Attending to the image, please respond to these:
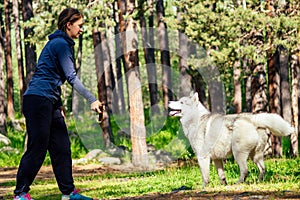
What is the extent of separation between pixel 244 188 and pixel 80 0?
1201cm

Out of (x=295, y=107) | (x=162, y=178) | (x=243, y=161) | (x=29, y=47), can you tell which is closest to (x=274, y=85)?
(x=295, y=107)

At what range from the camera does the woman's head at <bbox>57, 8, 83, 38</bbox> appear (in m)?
6.78

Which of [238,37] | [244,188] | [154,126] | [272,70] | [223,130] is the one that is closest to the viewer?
[244,188]

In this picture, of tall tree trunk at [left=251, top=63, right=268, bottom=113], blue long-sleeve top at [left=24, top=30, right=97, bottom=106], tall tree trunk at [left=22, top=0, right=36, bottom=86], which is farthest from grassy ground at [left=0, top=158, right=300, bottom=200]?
tall tree trunk at [left=22, top=0, right=36, bottom=86]

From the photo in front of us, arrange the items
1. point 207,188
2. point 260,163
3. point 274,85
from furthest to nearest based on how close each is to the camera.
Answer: point 274,85 < point 260,163 < point 207,188

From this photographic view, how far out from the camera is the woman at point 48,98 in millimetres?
6559

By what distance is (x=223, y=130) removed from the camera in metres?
8.71

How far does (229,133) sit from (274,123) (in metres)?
0.72

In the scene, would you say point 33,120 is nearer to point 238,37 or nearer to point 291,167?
point 291,167

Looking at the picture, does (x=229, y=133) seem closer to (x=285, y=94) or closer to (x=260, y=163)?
(x=260, y=163)

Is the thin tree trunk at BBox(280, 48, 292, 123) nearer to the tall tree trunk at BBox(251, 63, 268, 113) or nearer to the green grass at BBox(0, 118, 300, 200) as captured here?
the green grass at BBox(0, 118, 300, 200)

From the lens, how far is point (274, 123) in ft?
27.6

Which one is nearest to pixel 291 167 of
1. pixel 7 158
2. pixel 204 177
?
pixel 204 177

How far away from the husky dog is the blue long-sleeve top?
2.99 metres
